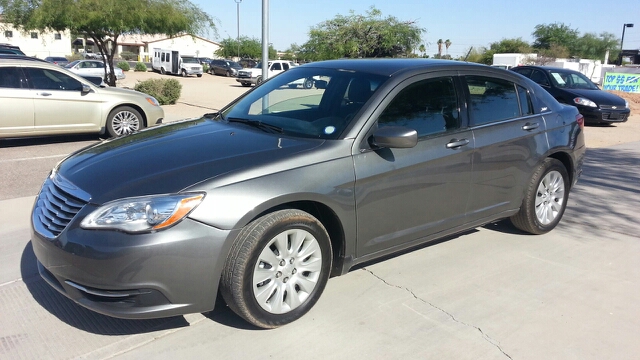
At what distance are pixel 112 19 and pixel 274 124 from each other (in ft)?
49.1

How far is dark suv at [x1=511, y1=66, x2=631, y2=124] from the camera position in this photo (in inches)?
578

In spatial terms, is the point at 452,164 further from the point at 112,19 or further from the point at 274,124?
the point at 112,19

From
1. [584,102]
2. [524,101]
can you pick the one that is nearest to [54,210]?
[524,101]

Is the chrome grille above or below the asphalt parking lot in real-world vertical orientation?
above

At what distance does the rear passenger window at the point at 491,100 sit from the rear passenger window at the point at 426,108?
24cm

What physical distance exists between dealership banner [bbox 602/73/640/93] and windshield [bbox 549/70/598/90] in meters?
10.2

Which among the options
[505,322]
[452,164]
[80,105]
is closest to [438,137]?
[452,164]

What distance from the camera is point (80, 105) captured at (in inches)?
382

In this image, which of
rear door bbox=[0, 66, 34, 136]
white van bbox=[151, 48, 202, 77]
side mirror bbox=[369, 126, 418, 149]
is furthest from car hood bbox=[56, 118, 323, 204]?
white van bbox=[151, 48, 202, 77]

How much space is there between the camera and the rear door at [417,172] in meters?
3.76

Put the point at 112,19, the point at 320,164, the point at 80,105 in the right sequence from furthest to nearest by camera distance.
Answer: the point at 112,19 → the point at 80,105 → the point at 320,164

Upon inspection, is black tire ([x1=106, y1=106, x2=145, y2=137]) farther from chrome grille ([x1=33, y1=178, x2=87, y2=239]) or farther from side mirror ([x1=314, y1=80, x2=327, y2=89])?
chrome grille ([x1=33, y1=178, x2=87, y2=239])

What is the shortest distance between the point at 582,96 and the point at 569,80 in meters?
1.02

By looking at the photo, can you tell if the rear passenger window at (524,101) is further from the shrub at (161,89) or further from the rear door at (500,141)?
the shrub at (161,89)
